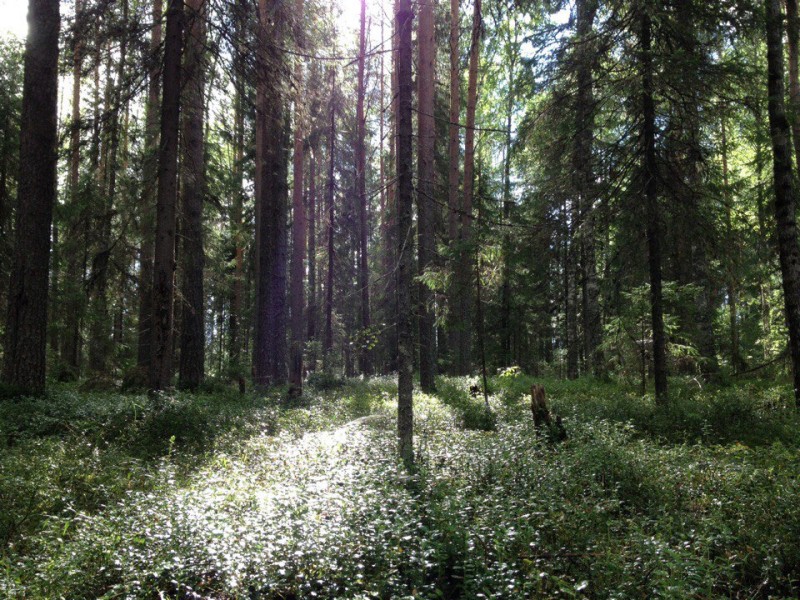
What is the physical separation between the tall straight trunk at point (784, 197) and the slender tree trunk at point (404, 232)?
21.9ft

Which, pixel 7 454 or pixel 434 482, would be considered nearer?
pixel 434 482

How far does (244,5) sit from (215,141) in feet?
39.6

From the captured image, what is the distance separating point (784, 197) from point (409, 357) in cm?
766

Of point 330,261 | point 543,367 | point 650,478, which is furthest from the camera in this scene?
point 543,367

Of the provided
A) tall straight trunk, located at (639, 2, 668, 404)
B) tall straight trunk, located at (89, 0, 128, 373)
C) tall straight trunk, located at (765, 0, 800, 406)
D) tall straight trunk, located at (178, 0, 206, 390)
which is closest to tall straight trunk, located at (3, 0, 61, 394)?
tall straight trunk, located at (89, 0, 128, 373)

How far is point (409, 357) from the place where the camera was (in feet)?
25.0

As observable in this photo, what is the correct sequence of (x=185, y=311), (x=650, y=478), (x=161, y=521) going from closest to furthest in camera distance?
(x=161, y=521) < (x=650, y=478) < (x=185, y=311)

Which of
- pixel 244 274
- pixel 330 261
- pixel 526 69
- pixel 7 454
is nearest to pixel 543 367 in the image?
pixel 330 261

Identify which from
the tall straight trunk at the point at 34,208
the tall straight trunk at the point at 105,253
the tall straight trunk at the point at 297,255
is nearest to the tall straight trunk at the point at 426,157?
the tall straight trunk at the point at 297,255

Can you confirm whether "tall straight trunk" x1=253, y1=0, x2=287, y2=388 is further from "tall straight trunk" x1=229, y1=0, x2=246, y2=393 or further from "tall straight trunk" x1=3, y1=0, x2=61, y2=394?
"tall straight trunk" x1=3, y1=0, x2=61, y2=394

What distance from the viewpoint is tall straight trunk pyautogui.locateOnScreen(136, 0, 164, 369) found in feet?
36.9

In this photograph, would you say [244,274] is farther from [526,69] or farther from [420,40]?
[526,69]

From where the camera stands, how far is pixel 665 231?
11.1 metres

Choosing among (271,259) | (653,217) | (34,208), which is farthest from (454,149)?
(34,208)
